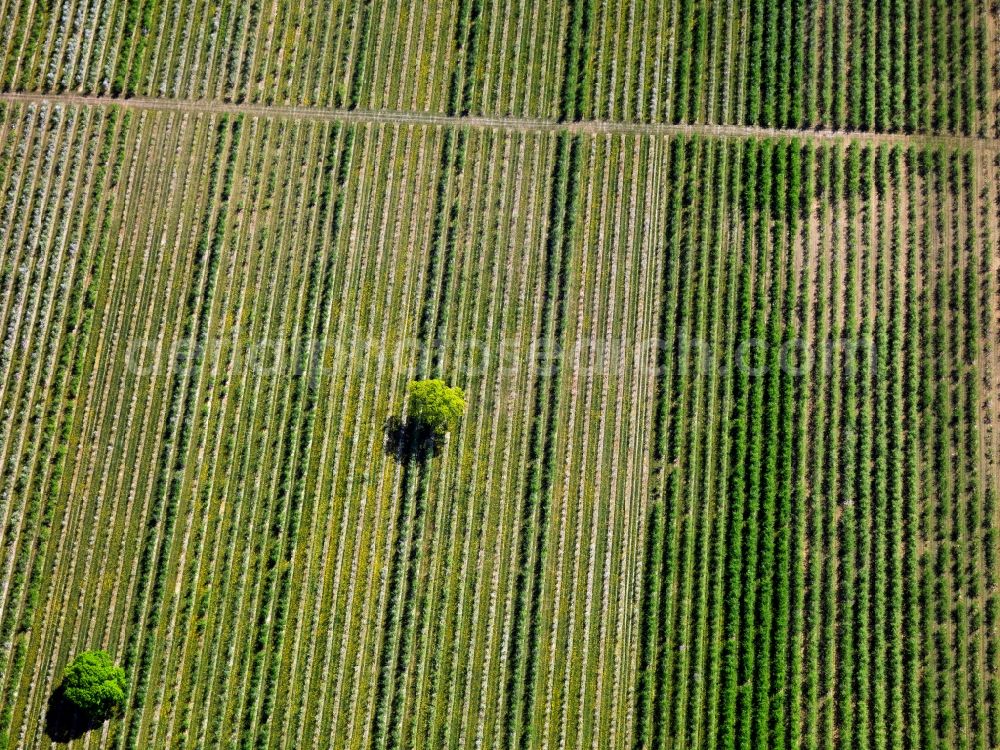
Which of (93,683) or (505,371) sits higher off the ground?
(505,371)

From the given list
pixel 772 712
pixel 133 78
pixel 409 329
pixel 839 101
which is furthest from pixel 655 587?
pixel 133 78

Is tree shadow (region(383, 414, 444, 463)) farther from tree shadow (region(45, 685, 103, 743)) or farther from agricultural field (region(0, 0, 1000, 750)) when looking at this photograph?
tree shadow (region(45, 685, 103, 743))

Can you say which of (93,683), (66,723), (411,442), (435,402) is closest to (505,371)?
(435,402)

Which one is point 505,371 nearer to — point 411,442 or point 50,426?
point 411,442

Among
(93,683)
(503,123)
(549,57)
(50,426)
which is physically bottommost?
(93,683)

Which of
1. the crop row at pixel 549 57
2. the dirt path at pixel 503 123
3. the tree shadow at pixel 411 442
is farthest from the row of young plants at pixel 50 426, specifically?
the tree shadow at pixel 411 442

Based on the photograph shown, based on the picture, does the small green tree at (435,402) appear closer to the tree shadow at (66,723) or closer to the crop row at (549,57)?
the crop row at (549,57)

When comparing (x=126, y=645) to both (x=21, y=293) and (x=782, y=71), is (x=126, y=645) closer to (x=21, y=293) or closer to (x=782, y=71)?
(x=21, y=293)
